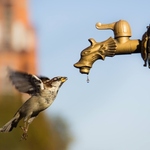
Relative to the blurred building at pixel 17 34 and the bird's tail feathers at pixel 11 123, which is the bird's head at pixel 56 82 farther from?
the blurred building at pixel 17 34

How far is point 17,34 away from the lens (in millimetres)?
41438

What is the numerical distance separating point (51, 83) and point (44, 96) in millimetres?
82

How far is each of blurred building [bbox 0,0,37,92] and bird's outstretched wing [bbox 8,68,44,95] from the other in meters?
36.2

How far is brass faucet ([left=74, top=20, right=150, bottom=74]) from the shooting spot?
11.2 ft

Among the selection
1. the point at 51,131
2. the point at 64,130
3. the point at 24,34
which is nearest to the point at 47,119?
the point at 51,131

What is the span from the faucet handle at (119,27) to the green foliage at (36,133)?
52.7ft

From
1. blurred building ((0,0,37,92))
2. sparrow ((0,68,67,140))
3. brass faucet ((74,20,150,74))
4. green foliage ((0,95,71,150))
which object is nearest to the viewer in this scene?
sparrow ((0,68,67,140))

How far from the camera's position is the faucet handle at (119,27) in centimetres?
346

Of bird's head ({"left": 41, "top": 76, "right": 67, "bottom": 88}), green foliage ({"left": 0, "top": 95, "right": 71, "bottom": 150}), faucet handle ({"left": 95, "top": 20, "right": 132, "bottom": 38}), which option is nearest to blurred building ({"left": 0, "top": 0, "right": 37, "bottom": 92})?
green foliage ({"left": 0, "top": 95, "right": 71, "bottom": 150})

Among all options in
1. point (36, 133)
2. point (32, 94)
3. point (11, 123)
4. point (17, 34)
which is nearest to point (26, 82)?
point (32, 94)

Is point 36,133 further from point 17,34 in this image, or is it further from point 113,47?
point 17,34

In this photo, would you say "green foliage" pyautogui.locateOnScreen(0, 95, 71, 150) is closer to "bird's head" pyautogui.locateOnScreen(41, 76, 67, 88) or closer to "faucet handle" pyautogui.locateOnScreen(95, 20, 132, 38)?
"faucet handle" pyautogui.locateOnScreen(95, 20, 132, 38)

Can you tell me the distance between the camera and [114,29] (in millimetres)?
3504

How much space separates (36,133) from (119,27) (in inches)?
703
